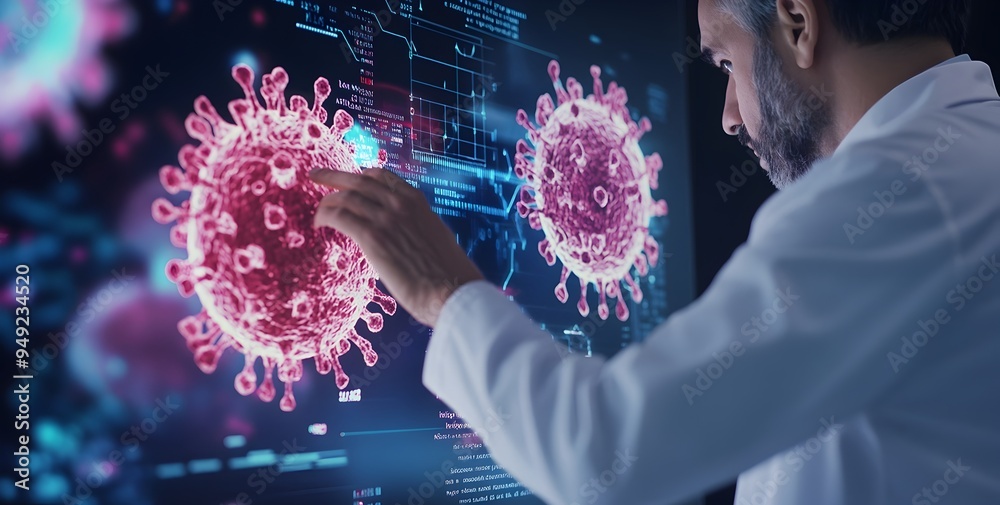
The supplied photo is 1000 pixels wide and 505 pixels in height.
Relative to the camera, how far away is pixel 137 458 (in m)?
1.05

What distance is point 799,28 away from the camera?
3.73 feet

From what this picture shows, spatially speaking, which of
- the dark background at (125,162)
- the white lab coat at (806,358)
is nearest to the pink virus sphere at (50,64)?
the dark background at (125,162)

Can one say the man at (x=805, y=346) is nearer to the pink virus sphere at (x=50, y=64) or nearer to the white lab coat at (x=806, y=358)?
the white lab coat at (x=806, y=358)

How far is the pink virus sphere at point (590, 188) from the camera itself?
5.66ft

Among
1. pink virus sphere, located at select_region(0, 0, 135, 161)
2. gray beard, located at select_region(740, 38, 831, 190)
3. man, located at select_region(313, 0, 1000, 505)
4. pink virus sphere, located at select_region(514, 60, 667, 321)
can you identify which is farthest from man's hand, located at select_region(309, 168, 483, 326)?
pink virus sphere, located at select_region(514, 60, 667, 321)

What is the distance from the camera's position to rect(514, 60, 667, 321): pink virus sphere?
1.73 metres

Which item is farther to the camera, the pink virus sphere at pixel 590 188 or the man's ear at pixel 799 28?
the pink virus sphere at pixel 590 188

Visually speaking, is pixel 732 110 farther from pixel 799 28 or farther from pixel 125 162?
pixel 125 162

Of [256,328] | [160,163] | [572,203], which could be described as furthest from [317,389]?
[572,203]

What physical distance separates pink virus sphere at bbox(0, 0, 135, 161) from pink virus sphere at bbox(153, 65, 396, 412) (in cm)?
14

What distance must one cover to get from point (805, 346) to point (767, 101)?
559 millimetres

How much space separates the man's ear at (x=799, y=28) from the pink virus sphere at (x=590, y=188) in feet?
2.12

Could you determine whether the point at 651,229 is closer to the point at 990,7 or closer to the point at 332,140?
the point at 332,140

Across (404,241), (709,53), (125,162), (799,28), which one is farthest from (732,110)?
(125,162)
